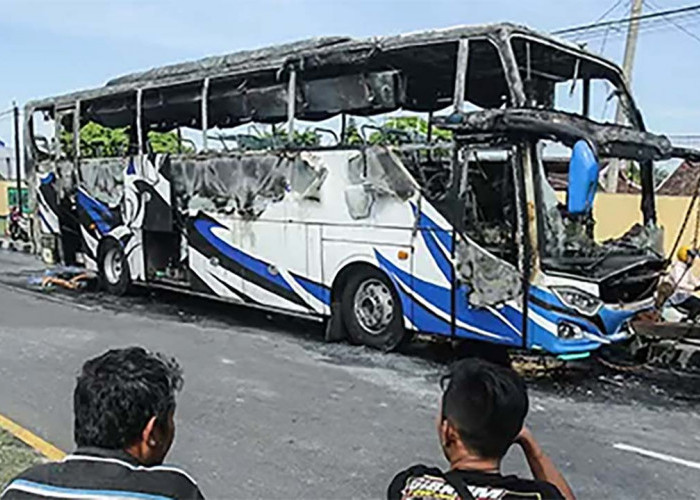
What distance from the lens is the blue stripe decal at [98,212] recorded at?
13.1 metres

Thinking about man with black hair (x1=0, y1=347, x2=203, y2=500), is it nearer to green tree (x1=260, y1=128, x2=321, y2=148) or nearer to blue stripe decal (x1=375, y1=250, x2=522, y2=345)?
blue stripe decal (x1=375, y1=250, x2=522, y2=345)

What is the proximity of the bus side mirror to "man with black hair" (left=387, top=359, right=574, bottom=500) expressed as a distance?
180 inches

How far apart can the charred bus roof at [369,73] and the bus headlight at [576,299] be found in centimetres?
176

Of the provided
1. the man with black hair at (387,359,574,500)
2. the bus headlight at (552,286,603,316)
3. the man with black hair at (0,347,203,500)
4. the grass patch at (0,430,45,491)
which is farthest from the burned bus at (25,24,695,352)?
the man with black hair at (0,347,203,500)

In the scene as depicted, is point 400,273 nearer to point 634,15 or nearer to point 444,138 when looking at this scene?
point 444,138

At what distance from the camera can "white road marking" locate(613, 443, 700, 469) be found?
18.5 feet

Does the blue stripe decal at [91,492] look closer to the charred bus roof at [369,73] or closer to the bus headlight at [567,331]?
the bus headlight at [567,331]

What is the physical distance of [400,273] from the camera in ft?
28.4

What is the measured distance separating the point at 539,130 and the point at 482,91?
6.65 ft

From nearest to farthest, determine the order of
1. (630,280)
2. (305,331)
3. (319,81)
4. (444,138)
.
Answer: (630,280), (444,138), (319,81), (305,331)

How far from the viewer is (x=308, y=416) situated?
662 centimetres

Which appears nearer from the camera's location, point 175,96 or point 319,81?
point 319,81

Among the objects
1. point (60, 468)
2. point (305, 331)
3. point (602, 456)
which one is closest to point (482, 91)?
point (305, 331)

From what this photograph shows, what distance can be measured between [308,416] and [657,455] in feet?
8.49
